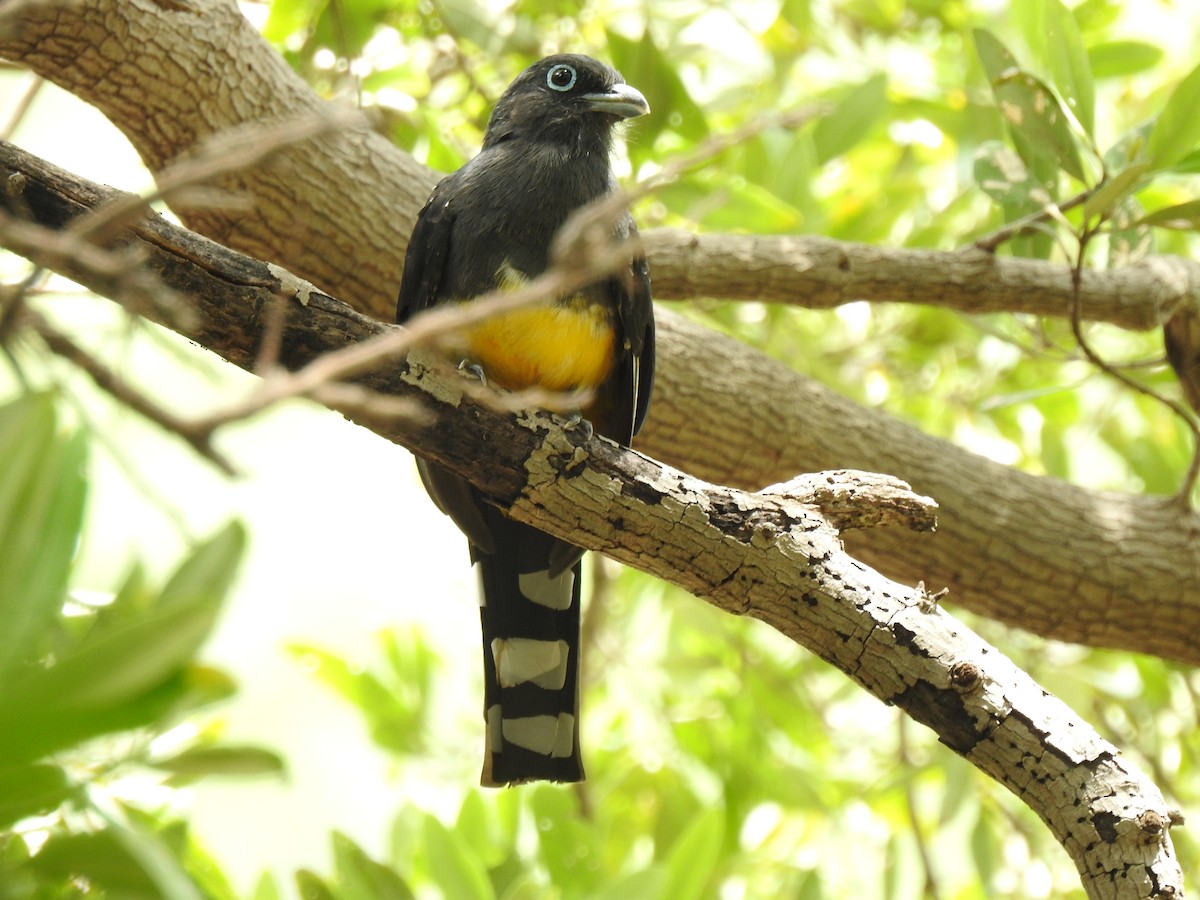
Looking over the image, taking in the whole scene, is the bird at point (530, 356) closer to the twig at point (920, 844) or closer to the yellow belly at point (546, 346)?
the yellow belly at point (546, 346)

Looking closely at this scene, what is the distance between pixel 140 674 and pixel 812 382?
2889 millimetres

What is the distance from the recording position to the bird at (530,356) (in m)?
3.24

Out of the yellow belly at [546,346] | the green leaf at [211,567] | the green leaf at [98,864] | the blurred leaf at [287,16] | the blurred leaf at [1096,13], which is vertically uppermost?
the blurred leaf at [1096,13]

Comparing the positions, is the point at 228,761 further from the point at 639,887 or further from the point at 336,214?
the point at 336,214

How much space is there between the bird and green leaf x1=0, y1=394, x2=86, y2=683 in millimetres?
1244

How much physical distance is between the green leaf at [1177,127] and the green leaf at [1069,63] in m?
0.21

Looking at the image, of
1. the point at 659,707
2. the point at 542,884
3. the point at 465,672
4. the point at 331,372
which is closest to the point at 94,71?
the point at 331,372

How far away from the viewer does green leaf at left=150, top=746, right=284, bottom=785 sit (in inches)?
90.1

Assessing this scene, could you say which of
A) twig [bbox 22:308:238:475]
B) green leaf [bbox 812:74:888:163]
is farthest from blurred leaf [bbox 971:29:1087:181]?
twig [bbox 22:308:238:475]

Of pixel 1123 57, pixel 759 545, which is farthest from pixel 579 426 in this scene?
pixel 1123 57

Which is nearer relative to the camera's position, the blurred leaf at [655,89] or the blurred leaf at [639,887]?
the blurred leaf at [639,887]

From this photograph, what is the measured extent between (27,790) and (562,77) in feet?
9.55

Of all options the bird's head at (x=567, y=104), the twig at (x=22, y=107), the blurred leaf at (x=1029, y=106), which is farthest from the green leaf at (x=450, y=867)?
the blurred leaf at (x=1029, y=106)

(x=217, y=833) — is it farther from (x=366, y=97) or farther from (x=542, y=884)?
(x=366, y=97)
